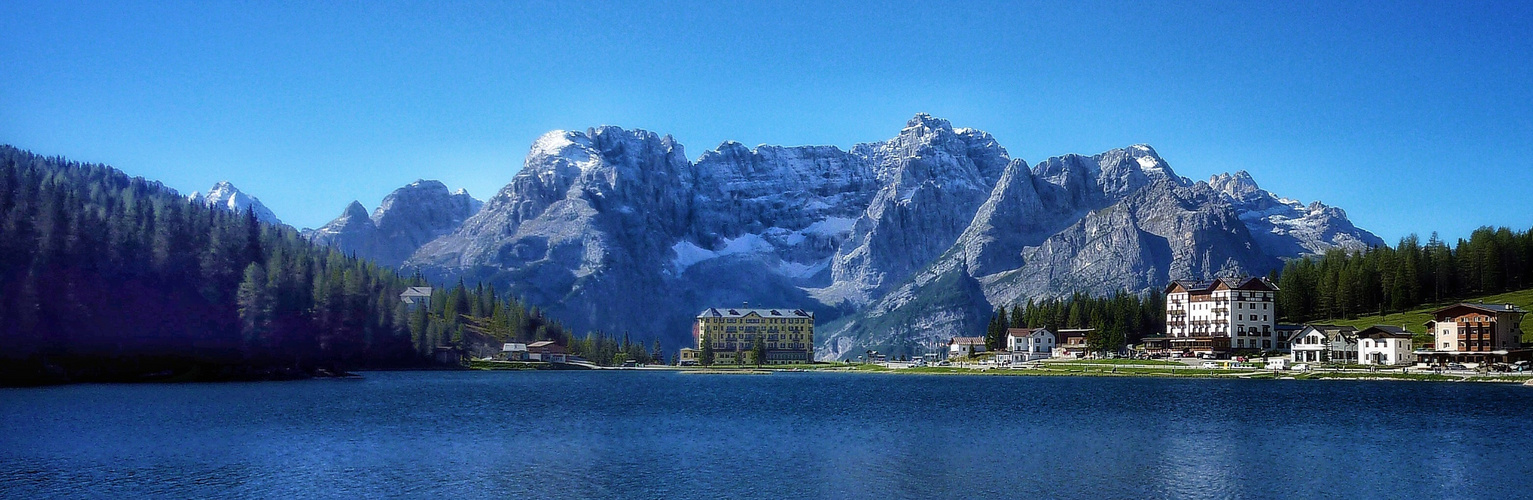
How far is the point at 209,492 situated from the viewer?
44281 millimetres

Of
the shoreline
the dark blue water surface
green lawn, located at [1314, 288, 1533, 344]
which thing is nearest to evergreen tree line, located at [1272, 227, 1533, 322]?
green lawn, located at [1314, 288, 1533, 344]

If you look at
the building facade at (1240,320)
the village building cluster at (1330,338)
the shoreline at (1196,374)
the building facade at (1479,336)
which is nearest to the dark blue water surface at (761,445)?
the shoreline at (1196,374)

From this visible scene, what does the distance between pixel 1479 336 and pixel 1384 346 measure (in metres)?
11.2

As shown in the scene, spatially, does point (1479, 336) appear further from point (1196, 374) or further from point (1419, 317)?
point (1196, 374)

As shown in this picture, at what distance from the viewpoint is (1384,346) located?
152 metres

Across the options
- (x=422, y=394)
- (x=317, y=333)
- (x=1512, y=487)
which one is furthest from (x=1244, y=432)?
(x=317, y=333)

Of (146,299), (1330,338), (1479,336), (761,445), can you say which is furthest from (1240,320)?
(146,299)

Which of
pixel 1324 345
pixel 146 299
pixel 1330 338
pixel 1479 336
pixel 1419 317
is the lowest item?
pixel 1324 345

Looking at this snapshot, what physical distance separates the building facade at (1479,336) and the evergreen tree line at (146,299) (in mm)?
145834

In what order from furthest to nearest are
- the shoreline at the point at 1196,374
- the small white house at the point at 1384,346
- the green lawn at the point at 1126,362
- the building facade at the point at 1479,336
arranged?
the green lawn at the point at 1126,362 → the small white house at the point at 1384,346 → the building facade at the point at 1479,336 → the shoreline at the point at 1196,374

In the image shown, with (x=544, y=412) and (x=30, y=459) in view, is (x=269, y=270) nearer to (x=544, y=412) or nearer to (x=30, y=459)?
(x=544, y=412)

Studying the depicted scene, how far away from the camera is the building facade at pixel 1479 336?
140875mm

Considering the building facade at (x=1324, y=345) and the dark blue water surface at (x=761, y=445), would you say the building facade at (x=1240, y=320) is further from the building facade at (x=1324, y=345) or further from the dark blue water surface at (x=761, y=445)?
the dark blue water surface at (x=761, y=445)

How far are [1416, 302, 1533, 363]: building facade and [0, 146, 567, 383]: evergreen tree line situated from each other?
478ft
